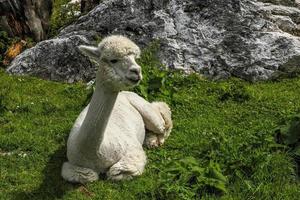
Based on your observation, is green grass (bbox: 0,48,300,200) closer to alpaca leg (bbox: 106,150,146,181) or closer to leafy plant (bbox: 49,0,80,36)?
alpaca leg (bbox: 106,150,146,181)

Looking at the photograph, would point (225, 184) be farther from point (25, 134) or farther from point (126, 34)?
point (126, 34)

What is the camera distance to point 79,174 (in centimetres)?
765

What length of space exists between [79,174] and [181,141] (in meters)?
2.30

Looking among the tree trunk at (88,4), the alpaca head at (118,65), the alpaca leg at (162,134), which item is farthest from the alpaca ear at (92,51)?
the tree trunk at (88,4)

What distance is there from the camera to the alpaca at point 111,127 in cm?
697

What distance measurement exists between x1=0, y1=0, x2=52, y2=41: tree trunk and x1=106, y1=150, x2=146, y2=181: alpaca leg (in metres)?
8.32

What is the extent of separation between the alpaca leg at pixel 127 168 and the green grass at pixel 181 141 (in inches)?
4.1

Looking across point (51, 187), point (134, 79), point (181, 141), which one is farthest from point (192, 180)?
point (181, 141)

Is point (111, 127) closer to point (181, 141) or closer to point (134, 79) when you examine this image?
point (134, 79)

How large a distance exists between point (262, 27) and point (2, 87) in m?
6.15

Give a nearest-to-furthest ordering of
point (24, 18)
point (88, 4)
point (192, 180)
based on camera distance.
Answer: point (192, 180), point (24, 18), point (88, 4)

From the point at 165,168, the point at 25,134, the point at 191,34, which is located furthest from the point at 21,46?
the point at 165,168

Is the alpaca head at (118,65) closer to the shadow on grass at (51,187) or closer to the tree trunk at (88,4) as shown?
the shadow on grass at (51,187)

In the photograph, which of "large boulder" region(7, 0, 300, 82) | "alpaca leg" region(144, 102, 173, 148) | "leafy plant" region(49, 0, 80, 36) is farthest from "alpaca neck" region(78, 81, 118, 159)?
"leafy plant" region(49, 0, 80, 36)
